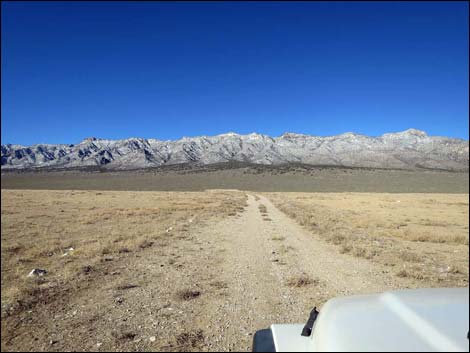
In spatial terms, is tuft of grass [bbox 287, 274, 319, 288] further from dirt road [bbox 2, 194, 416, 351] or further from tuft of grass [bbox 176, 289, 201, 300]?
tuft of grass [bbox 176, 289, 201, 300]

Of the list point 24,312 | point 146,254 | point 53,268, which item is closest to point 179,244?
point 146,254

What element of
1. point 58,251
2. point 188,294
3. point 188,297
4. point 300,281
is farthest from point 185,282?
point 58,251

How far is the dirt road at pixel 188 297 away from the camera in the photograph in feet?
16.8

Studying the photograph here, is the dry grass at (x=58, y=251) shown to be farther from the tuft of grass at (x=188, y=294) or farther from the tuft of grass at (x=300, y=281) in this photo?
the tuft of grass at (x=300, y=281)

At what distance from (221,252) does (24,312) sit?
6599mm

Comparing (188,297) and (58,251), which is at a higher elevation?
(188,297)

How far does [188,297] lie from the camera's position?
692cm

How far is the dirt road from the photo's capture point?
511 centimetres

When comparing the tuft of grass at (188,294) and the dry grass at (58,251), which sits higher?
the tuft of grass at (188,294)

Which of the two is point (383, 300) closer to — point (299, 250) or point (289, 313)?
point (289, 313)

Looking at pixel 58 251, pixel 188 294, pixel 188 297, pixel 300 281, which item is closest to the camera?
pixel 188 297

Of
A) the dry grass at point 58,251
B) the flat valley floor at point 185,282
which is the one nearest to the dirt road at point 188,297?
the flat valley floor at point 185,282

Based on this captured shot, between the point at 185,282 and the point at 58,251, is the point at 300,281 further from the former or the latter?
the point at 58,251

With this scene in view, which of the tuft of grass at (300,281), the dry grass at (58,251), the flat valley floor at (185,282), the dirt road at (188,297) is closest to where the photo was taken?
the dirt road at (188,297)
